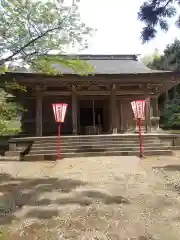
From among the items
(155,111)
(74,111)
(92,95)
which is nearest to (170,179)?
(74,111)

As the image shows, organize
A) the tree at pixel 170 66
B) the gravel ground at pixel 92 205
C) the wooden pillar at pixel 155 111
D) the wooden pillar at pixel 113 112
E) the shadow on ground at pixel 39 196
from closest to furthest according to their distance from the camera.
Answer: the gravel ground at pixel 92 205
the shadow on ground at pixel 39 196
the wooden pillar at pixel 113 112
the wooden pillar at pixel 155 111
the tree at pixel 170 66

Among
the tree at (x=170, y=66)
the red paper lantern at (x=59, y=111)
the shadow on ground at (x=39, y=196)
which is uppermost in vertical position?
the tree at (x=170, y=66)

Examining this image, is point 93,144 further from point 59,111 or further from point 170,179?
point 170,179

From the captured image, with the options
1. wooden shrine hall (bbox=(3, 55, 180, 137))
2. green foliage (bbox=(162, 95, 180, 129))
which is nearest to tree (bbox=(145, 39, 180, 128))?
green foliage (bbox=(162, 95, 180, 129))

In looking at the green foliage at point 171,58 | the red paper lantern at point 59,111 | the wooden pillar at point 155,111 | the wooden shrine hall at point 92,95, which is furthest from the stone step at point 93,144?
the green foliage at point 171,58

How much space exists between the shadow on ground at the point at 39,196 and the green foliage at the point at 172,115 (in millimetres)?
18438

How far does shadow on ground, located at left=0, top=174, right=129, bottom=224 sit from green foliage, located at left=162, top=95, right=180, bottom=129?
60.5 ft

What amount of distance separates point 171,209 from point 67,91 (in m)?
9.83

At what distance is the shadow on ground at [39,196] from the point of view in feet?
10.4

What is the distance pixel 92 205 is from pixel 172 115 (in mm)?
20524

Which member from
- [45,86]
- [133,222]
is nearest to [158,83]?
[45,86]

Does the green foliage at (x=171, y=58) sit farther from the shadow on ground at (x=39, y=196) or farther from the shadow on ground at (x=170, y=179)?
the shadow on ground at (x=39, y=196)

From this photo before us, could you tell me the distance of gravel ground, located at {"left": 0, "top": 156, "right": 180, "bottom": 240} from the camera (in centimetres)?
255

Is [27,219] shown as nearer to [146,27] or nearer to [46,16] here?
[146,27]
